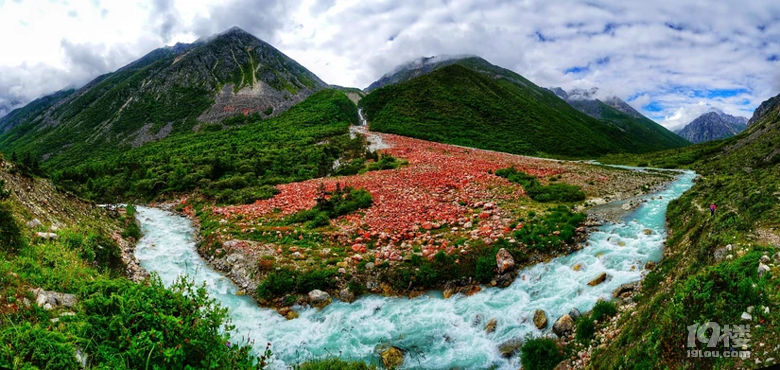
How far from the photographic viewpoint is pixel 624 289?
1053 cm

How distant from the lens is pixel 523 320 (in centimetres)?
1046

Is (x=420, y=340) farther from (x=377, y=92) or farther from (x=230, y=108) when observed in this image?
(x=230, y=108)

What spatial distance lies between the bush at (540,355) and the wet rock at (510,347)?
0.38m

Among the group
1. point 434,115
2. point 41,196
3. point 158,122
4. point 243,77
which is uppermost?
point 243,77

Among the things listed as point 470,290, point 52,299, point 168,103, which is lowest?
point 470,290

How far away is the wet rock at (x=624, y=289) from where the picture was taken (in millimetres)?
10402

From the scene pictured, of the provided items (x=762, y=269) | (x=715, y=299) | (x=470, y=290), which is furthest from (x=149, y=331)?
(x=762, y=269)

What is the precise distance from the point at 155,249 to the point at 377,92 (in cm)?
9488

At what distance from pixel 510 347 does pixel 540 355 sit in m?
0.97

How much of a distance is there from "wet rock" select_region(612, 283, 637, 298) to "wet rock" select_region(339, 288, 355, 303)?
8.84 metres

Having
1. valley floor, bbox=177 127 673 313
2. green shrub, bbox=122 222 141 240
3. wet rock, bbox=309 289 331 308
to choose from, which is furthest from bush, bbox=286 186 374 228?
green shrub, bbox=122 222 141 240

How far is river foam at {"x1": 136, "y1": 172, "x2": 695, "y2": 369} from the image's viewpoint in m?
9.88

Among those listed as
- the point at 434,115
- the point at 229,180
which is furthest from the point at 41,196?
the point at 434,115

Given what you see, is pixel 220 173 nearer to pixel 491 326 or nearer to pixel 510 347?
pixel 491 326
